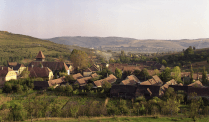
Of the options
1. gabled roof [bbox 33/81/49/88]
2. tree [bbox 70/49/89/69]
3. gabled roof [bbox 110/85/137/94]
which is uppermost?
tree [bbox 70/49/89/69]

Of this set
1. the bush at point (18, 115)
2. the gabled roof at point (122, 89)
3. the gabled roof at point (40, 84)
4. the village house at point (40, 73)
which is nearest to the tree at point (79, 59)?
the village house at point (40, 73)

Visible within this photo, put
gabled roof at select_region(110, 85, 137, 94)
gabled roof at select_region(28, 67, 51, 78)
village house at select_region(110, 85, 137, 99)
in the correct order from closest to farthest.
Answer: village house at select_region(110, 85, 137, 99)
gabled roof at select_region(110, 85, 137, 94)
gabled roof at select_region(28, 67, 51, 78)

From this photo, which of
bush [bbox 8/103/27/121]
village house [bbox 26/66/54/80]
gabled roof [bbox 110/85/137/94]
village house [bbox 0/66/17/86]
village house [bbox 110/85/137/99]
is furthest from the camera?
village house [bbox 26/66/54/80]

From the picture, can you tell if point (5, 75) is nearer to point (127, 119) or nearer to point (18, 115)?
point (18, 115)

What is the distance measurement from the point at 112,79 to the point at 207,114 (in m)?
22.4

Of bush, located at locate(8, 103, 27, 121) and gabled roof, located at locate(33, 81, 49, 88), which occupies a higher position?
bush, located at locate(8, 103, 27, 121)

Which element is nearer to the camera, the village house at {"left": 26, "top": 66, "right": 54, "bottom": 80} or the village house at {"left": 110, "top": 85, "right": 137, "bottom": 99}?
the village house at {"left": 110, "top": 85, "right": 137, "bottom": 99}

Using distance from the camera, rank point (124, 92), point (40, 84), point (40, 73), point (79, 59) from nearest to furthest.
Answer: point (124, 92)
point (40, 84)
point (40, 73)
point (79, 59)

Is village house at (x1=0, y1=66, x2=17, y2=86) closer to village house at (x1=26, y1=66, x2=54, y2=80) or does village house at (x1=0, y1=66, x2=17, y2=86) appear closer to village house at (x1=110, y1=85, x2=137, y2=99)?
village house at (x1=26, y1=66, x2=54, y2=80)

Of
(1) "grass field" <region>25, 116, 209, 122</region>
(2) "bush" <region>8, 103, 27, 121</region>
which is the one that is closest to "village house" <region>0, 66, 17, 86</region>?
(2) "bush" <region>8, 103, 27, 121</region>

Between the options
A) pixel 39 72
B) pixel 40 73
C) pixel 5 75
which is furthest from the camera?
pixel 39 72

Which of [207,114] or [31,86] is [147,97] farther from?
→ [31,86]

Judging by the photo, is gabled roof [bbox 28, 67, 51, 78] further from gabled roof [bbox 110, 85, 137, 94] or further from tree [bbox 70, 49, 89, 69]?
gabled roof [bbox 110, 85, 137, 94]

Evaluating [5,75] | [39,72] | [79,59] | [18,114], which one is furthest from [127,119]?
[79,59]
